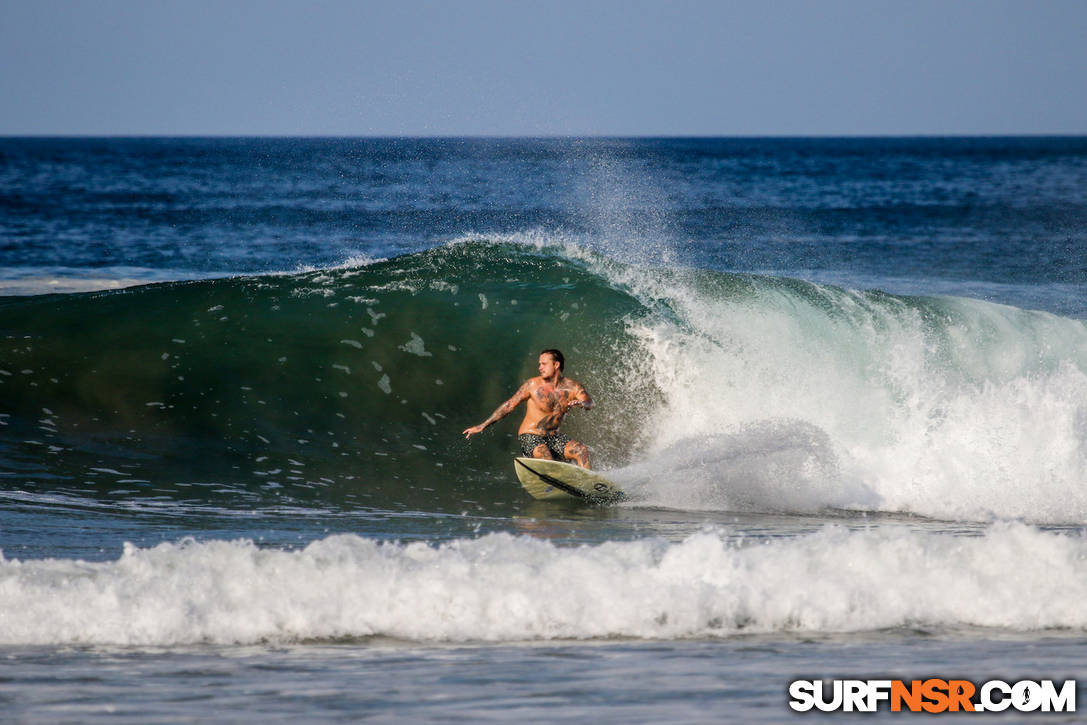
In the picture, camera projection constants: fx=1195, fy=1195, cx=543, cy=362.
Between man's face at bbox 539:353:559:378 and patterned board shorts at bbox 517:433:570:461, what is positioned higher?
man's face at bbox 539:353:559:378

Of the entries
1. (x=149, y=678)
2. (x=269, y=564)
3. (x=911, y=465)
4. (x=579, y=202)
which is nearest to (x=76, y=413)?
(x=269, y=564)

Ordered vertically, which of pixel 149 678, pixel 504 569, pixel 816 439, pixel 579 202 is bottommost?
pixel 149 678

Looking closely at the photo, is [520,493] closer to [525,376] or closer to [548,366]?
[548,366]

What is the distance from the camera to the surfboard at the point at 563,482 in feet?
30.8

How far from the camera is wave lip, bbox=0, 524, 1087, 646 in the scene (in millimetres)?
5758

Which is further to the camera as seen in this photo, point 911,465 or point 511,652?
point 911,465

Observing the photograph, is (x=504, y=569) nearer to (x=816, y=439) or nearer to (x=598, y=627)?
(x=598, y=627)

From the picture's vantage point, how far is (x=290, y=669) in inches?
208

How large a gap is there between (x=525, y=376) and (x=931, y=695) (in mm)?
8122

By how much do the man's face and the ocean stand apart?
101cm

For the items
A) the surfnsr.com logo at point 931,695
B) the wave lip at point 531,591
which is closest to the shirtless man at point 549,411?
the wave lip at point 531,591

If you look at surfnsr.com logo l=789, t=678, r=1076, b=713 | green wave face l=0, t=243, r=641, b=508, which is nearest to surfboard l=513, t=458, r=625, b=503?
green wave face l=0, t=243, r=641, b=508

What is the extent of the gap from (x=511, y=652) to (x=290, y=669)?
1.01 m

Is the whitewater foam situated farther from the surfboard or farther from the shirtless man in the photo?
the shirtless man
